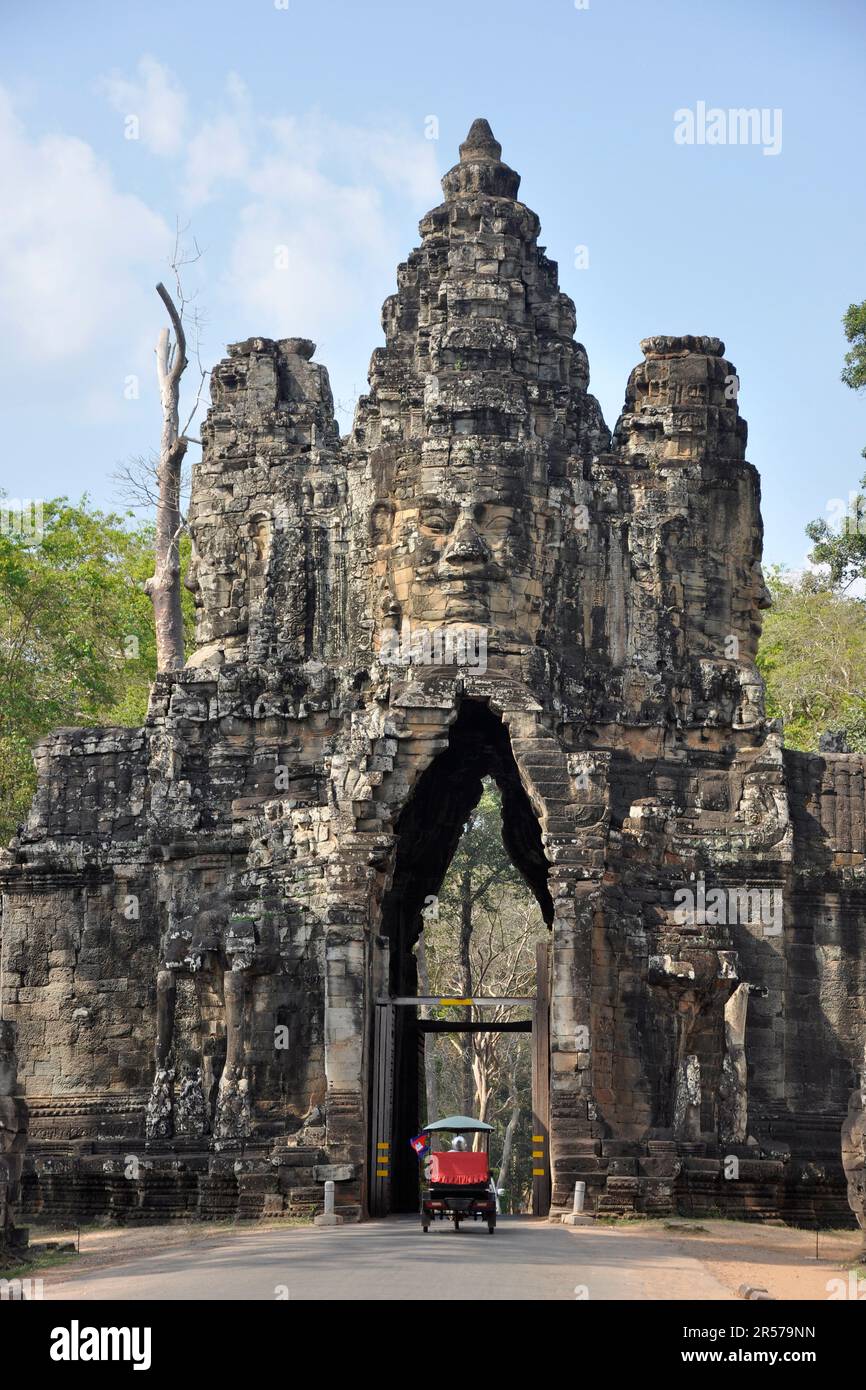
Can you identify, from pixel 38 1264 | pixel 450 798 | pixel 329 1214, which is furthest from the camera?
pixel 450 798

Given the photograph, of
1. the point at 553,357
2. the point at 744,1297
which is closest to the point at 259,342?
the point at 553,357

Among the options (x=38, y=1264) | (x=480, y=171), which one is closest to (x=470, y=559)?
(x=480, y=171)

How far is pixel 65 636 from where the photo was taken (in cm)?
4644

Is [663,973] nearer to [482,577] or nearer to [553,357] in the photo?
[482,577]

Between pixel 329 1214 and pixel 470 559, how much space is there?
9.89 meters

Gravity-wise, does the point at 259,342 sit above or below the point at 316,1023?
above

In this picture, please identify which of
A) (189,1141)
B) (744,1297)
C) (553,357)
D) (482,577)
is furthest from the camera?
(553,357)

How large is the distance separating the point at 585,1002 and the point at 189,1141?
5.88m

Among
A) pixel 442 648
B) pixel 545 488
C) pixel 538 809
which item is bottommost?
pixel 538 809

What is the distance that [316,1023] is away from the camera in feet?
94.3

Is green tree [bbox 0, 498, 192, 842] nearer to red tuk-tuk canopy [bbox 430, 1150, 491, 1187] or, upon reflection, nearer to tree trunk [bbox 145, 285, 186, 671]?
tree trunk [bbox 145, 285, 186, 671]

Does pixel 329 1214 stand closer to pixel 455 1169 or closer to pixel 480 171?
pixel 455 1169

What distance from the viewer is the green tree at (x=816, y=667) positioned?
Answer: 4884 cm

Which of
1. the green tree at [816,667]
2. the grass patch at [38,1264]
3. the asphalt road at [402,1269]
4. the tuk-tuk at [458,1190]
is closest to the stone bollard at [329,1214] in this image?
the asphalt road at [402,1269]
